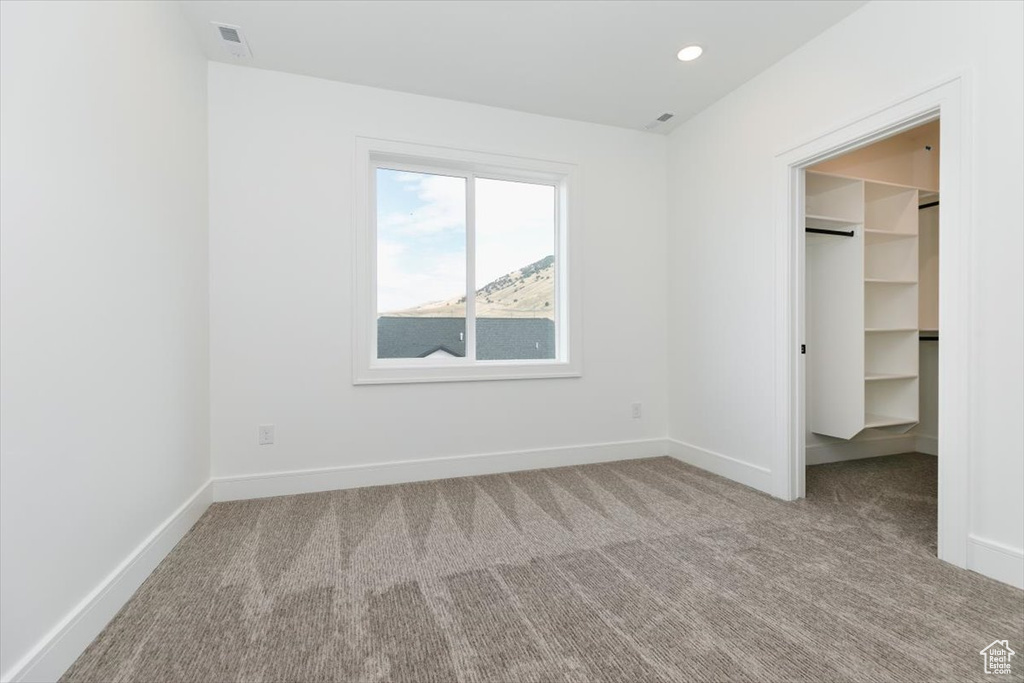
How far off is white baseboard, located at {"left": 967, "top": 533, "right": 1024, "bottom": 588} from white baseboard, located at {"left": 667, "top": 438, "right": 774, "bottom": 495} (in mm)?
1030

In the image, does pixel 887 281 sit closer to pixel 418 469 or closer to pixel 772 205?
pixel 772 205

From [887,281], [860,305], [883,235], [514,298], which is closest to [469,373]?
[514,298]

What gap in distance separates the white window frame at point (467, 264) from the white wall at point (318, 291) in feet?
0.21

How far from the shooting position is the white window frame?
10.1 feet

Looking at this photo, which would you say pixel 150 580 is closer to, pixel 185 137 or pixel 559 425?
pixel 185 137

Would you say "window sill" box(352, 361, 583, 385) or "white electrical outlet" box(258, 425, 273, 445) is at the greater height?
"window sill" box(352, 361, 583, 385)

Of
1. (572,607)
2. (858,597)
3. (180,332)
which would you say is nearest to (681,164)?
(858,597)

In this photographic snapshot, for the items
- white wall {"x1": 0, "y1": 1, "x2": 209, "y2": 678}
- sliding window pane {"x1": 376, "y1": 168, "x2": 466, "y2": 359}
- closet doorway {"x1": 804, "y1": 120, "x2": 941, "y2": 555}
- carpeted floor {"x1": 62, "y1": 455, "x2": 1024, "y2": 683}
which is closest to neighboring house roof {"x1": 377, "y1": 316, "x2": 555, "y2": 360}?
sliding window pane {"x1": 376, "y1": 168, "x2": 466, "y2": 359}

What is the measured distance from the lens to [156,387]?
2047 mm

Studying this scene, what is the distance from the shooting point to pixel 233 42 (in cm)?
261

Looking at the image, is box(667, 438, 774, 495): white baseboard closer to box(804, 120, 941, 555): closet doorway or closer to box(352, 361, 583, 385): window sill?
box(804, 120, 941, 555): closet doorway

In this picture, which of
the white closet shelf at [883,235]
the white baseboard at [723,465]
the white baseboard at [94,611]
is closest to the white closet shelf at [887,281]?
the white closet shelf at [883,235]

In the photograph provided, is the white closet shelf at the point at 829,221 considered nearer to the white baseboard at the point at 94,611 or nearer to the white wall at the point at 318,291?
the white wall at the point at 318,291

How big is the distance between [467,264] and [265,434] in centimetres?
182
